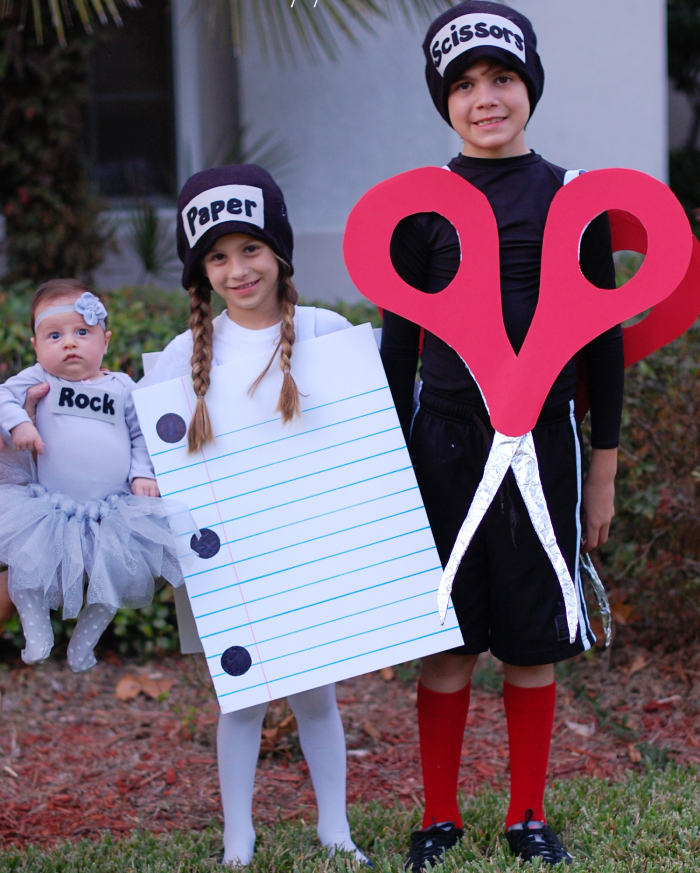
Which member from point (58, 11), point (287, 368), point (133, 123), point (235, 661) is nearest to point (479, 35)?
point (287, 368)

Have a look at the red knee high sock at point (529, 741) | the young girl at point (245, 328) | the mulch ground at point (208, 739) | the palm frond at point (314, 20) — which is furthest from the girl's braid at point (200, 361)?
the palm frond at point (314, 20)

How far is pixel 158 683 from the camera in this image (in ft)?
12.3

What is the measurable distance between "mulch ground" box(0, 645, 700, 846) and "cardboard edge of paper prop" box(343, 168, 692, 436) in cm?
146

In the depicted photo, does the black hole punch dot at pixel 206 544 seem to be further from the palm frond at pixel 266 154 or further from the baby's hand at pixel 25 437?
the palm frond at pixel 266 154

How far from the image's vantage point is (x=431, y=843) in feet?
7.56

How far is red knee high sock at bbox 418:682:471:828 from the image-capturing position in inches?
91.4

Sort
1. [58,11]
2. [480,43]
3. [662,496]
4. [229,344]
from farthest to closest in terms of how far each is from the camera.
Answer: [58,11] → [662,496] → [229,344] → [480,43]

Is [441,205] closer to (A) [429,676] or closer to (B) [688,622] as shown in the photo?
(A) [429,676]

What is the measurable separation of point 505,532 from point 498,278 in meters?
0.58

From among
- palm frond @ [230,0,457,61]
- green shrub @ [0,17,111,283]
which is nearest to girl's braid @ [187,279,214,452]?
palm frond @ [230,0,457,61]

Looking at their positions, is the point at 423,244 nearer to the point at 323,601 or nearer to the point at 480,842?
the point at 323,601

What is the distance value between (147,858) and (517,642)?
3.63ft

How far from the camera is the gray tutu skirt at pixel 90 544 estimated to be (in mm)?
1976

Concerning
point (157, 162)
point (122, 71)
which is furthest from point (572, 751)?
point (122, 71)
